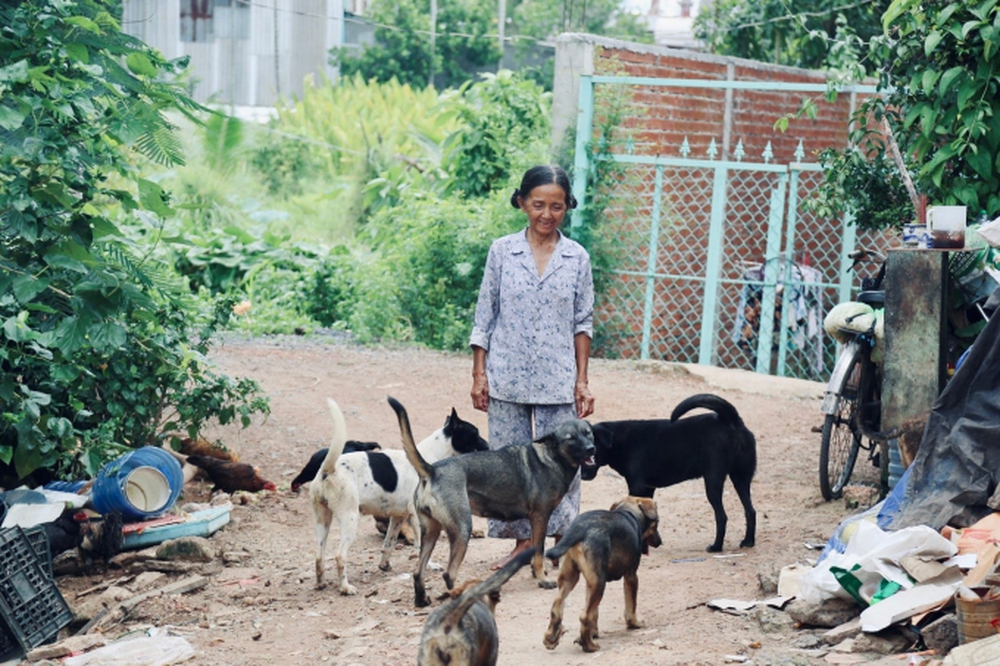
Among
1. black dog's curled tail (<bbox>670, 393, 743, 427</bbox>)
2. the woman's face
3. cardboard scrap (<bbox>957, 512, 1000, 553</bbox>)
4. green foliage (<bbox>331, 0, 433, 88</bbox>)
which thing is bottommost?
cardboard scrap (<bbox>957, 512, 1000, 553</bbox>)

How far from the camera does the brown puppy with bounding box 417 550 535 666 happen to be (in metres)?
3.82

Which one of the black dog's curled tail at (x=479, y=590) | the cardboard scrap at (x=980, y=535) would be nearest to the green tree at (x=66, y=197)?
the black dog's curled tail at (x=479, y=590)

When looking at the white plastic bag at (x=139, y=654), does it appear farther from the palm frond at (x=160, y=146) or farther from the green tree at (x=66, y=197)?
the palm frond at (x=160, y=146)

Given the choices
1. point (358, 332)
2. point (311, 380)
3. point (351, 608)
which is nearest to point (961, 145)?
point (351, 608)

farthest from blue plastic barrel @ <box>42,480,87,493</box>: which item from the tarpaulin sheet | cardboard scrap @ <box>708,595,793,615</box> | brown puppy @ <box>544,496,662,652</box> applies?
the tarpaulin sheet

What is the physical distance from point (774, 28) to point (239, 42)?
47.7 ft

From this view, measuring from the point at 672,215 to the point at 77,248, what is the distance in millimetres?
7788

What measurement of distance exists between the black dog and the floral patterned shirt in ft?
1.68

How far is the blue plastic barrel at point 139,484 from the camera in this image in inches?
261

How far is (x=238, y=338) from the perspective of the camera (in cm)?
1270

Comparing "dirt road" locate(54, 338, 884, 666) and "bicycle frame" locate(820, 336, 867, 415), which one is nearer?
"dirt road" locate(54, 338, 884, 666)

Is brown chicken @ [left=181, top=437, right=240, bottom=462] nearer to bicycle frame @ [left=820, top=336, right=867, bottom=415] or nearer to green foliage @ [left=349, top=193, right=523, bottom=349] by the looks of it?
bicycle frame @ [left=820, top=336, right=867, bottom=415]

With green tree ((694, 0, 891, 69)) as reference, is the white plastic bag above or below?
below

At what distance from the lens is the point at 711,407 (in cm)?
613
